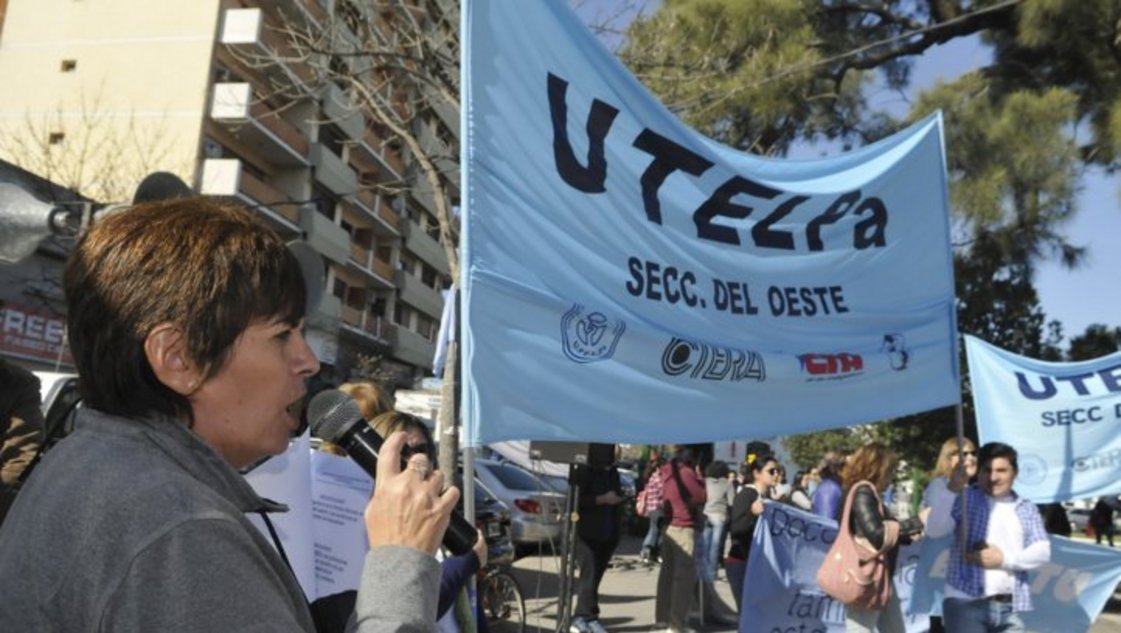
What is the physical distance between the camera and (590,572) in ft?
26.5

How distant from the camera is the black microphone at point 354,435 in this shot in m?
1.60

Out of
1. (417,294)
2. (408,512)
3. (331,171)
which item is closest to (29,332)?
(331,171)

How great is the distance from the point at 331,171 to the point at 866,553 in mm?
30149

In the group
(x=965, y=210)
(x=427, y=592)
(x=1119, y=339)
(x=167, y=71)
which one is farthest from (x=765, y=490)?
(x=167, y=71)

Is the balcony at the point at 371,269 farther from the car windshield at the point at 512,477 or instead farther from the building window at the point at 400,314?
the car windshield at the point at 512,477

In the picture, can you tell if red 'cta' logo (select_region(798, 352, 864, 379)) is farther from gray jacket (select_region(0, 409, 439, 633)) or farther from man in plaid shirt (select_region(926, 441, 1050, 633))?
gray jacket (select_region(0, 409, 439, 633))

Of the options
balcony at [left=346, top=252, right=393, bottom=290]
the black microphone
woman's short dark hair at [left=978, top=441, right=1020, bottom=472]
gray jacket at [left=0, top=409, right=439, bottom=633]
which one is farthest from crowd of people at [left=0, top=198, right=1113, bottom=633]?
balcony at [left=346, top=252, right=393, bottom=290]

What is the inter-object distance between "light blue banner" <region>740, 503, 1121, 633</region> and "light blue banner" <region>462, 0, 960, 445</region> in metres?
2.17

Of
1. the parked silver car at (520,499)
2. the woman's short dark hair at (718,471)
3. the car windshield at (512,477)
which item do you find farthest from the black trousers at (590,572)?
the car windshield at (512,477)

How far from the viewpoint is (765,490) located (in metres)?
9.27

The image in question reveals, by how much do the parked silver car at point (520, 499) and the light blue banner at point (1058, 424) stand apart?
6759 mm

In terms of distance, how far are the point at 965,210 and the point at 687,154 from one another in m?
8.00

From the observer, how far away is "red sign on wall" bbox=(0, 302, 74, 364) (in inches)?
725

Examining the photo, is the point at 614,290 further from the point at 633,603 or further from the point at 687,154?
the point at 633,603
